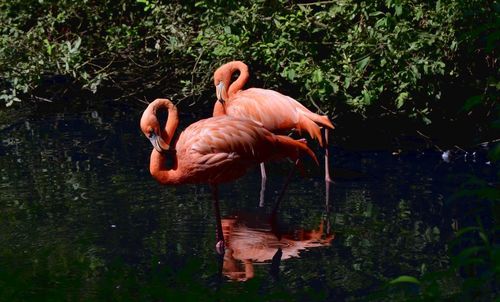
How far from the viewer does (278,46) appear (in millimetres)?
7312

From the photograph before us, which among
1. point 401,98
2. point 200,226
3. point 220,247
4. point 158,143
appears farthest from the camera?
point 401,98

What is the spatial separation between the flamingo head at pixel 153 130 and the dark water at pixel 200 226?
1.54ft

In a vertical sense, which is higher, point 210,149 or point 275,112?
point 275,112

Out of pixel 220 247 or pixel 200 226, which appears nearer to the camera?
pixel 220 247

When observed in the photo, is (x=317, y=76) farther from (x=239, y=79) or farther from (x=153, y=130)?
(x=153, y=130)

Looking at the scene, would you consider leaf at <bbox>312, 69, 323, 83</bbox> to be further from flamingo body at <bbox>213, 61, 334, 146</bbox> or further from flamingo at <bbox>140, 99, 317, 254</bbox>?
flamingo at <bbox>140, 99, 317, 254</bbox>

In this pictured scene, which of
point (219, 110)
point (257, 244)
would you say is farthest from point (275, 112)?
point (257, 244)

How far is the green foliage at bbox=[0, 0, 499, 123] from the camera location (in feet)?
23.4

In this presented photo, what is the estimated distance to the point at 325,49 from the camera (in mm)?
7977

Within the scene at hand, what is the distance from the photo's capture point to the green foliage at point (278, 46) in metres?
7.12

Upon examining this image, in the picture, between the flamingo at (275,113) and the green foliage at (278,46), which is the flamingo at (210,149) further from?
the green foliage at (278,46)

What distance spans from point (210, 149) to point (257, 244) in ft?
2.02

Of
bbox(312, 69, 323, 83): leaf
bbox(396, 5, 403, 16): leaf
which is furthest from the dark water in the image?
bbox(396, 5, 403, 16): leaf

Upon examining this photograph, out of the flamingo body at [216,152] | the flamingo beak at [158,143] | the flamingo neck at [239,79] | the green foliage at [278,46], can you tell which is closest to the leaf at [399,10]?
the green foliage at [278,46]
